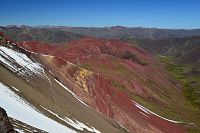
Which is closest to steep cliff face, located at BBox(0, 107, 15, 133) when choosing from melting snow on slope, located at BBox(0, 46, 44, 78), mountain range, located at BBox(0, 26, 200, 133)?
mountain range, located at BBox(0, 26, 200, 133)

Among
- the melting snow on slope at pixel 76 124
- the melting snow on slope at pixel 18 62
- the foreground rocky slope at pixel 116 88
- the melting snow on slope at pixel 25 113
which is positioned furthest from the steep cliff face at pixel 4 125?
the foreground rocky slope at pixel 116 88

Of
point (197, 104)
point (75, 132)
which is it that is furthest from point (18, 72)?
point (197, 104)

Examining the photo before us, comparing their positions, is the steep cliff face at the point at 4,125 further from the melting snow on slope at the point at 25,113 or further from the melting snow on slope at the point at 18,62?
the melting snow on slope at the point at 18,62

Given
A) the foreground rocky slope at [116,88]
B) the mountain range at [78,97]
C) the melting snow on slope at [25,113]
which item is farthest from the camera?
the foreground rocky slope at [116,88]

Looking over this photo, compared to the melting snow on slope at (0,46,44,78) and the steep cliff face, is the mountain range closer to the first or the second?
the melting snow on slope at (0,46,44,78)

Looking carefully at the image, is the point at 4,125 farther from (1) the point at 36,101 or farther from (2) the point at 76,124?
(2) the point at 76,124

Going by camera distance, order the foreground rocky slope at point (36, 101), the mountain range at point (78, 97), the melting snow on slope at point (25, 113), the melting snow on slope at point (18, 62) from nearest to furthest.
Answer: the melting snow on slope at point (25, 113) → the foreground rocky slope at point (36, 101) → the mountain range at point (78, 97) → the melting snow on slope at point (18, 62)

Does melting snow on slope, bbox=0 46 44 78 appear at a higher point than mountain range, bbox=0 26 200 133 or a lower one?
higher
